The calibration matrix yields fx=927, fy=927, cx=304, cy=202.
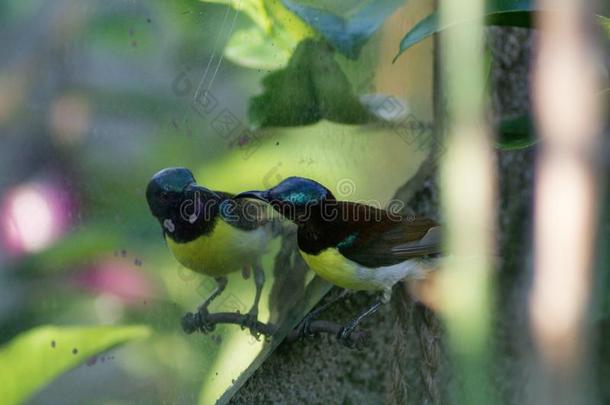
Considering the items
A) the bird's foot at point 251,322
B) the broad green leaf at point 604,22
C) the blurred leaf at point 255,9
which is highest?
the blurred leaf at point 255,9

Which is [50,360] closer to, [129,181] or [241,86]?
[129,181]

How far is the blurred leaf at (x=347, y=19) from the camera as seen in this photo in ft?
3.79

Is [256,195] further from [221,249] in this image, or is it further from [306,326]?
[306,326]

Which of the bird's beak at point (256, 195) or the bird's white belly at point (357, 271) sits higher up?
the bird's beak at point (256, 195)

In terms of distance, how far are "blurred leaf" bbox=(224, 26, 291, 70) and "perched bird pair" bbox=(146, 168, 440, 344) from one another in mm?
139

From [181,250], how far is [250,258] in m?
0.13

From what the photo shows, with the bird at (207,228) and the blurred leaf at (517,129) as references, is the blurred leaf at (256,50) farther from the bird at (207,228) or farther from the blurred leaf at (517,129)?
the blurred leaf at (517,129)

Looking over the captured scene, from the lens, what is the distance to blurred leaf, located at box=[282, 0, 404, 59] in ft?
3.79

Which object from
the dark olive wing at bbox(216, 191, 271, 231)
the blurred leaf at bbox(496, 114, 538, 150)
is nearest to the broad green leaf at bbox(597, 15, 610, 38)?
the blurred leaf at bbox(496, 114, 538, 150)

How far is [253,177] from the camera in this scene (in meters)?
1.06

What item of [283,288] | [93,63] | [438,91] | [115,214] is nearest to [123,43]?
[93,63]

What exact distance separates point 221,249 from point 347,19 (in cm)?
37

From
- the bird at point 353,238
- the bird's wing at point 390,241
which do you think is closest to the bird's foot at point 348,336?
the bird at point 353,238

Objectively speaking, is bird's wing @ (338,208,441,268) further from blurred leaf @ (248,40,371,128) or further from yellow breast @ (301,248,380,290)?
blurred leaf @ (248,40,371,128)
